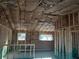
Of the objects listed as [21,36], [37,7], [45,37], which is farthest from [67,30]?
[21,36]

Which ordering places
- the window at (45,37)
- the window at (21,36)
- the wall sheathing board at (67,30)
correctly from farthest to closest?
the window at (45,37)
the window at (21,36)
the wall sheathing board at (67,30)

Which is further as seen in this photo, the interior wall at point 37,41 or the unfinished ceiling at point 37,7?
the interior wall at point 37,41

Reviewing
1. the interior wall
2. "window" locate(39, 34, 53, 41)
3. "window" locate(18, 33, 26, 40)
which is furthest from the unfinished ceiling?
"window" locate(39, 34, 53, 41)

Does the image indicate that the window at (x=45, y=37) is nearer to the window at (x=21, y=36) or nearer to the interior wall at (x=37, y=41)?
the interior wall at (x=37, y=41)

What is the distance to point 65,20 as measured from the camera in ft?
24.6

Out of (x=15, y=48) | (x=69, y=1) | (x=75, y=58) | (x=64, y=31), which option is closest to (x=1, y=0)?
(x=69, y=1)

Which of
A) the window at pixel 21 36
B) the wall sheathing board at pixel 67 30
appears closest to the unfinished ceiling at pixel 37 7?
the wall sheathing board at pixel 67 30

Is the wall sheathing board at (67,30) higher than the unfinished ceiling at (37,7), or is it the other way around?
the unfinished ceiling at (37,7)

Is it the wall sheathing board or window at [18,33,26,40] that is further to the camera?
window at [18,33,26,40]

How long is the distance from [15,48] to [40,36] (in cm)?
390

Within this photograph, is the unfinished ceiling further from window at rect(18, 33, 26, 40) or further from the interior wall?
the interior wall

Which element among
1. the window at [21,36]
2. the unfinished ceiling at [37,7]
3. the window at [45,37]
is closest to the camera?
the unfinished ceiling at [37,7]

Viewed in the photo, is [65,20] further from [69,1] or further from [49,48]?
[49,48]

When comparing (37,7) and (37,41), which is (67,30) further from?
(37,41)
